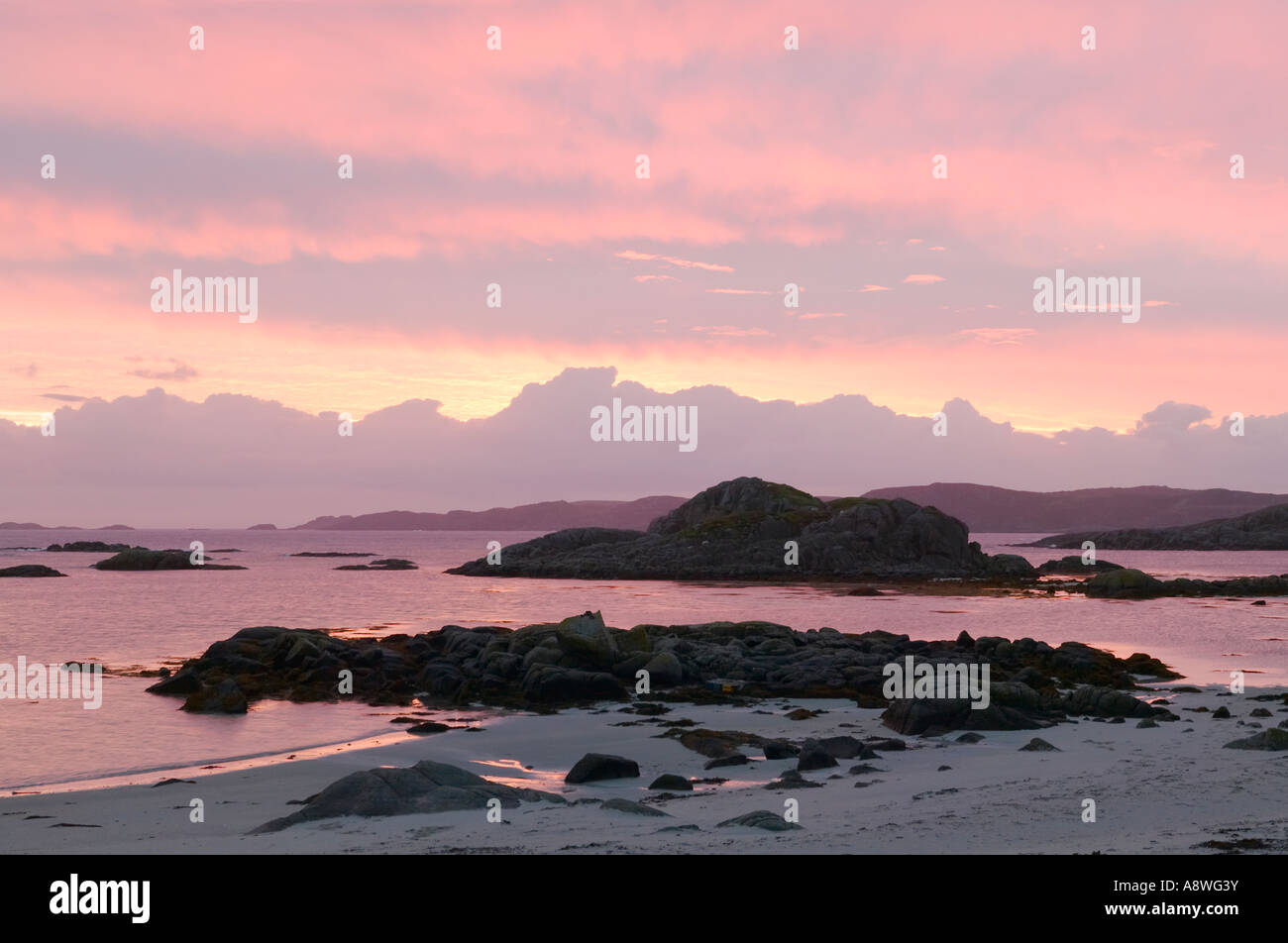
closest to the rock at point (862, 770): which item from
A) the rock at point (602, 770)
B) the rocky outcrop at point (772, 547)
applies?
the rock at point (602, 770)

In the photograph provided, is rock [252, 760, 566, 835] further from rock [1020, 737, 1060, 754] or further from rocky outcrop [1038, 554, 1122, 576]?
rocky outcrop [1038, 554, 1122, 576]

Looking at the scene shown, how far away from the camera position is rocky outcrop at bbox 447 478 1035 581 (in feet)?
330

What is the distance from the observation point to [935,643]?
115 feet

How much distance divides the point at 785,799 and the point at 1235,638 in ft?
121

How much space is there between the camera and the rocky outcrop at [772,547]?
100625 millimetres

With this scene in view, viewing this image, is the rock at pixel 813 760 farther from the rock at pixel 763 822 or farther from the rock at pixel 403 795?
the rock at pixel 403 795

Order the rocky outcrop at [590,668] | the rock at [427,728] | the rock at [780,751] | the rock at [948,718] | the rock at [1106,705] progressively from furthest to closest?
the rocky outcrop at [590,668]
the rock at [1106,705]
the rock at [427,728]
the rock at [948,718]
the rock at [780,751]

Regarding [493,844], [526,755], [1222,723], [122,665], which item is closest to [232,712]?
[526,755]

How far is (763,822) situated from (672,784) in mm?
3406

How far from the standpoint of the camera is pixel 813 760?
54.7 ft

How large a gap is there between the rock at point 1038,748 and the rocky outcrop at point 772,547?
77064mm

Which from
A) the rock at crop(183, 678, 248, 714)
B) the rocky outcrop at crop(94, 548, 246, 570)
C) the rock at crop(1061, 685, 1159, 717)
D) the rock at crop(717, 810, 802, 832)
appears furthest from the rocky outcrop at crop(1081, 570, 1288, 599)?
the rocky outcrop at crop(94, 548, 246, 570)

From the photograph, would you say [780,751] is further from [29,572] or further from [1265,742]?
[29,572]
